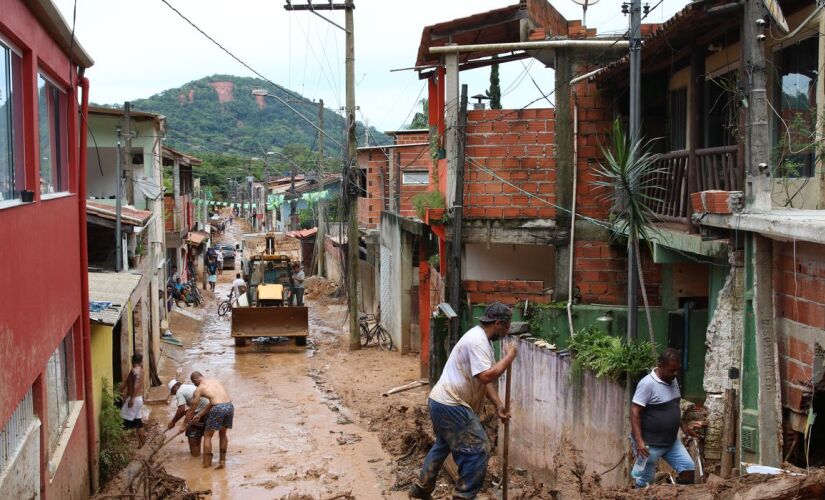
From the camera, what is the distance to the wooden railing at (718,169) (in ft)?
27.5

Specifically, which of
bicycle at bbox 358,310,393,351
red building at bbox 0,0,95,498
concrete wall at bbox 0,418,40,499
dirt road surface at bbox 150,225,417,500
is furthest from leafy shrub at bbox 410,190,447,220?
bicycle at bbox 358,310,393,351

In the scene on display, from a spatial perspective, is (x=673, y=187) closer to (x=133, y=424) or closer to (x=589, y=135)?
(x=589, y=135)

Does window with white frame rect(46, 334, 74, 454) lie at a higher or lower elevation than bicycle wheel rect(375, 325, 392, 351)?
higher

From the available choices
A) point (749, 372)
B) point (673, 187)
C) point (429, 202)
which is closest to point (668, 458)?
point (749, 372)

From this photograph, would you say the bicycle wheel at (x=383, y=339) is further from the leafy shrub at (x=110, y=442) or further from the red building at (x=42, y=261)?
the red building at (x=42, y=261)

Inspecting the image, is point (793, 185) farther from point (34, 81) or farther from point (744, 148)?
point (34, 81)

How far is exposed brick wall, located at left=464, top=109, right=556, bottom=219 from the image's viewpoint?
1309 centimetres

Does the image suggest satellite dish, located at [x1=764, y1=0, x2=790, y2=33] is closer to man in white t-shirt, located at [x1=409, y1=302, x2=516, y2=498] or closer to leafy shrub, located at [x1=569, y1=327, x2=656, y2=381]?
leafy shrub, located at [x1=569, y1=327, x2=656, y2=381]

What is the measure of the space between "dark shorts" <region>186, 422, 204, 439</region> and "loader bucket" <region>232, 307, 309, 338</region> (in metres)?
10.1

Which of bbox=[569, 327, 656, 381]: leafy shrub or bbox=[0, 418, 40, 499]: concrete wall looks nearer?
bbox=[0, 418, 40, 499]: concrete wall

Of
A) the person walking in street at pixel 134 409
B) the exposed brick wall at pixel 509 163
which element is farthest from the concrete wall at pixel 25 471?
the exposed brick wall at pixel 509 163

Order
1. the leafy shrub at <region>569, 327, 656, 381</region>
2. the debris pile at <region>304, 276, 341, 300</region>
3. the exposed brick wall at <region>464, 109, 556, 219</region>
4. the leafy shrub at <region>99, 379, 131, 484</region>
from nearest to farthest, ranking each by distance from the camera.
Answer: the leafy shrub at <region>569, 327, 656, 381</region> → the leafy shrub at <region>99, 379, 131, 484</region> → the exposed brick wall at <region>464, 109, 556, 219</region> → the debris pile at <region>304, 276, 341, 300</region>

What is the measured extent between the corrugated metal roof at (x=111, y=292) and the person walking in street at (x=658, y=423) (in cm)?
680

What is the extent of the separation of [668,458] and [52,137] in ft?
23.1
